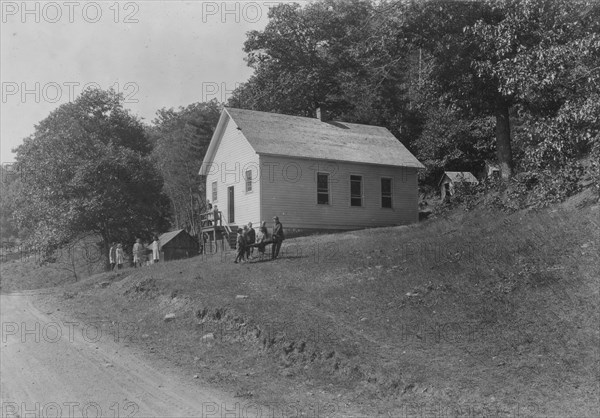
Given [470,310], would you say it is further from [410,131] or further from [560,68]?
[410,131]

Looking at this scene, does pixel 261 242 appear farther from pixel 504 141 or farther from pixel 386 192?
pixel 386 192

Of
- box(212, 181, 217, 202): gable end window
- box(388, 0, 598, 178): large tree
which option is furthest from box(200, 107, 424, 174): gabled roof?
box(388, 0, 598, 178): large tree

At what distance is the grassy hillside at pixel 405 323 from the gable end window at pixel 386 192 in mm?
11939

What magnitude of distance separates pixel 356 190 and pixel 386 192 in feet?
6.46

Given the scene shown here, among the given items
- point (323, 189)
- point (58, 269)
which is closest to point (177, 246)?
point (323, 189)

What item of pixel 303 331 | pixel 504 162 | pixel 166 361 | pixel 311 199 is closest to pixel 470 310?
pixel 303 331

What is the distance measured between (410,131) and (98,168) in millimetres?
21755

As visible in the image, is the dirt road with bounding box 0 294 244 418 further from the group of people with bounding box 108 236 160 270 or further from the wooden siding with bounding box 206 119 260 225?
the wooden siding with bounding box 206 119 260 225

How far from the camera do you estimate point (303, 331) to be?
11555mm

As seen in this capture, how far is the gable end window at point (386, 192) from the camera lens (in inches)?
1208

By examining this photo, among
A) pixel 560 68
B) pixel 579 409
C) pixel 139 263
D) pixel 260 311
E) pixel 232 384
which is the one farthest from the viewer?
pixel 139 263

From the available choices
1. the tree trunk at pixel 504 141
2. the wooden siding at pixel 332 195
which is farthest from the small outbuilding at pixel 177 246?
the tree trunk at pixel 504 141

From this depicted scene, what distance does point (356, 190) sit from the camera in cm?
2978

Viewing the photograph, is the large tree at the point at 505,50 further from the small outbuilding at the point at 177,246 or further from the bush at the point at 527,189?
the small outbuilding at the point at 177,246
